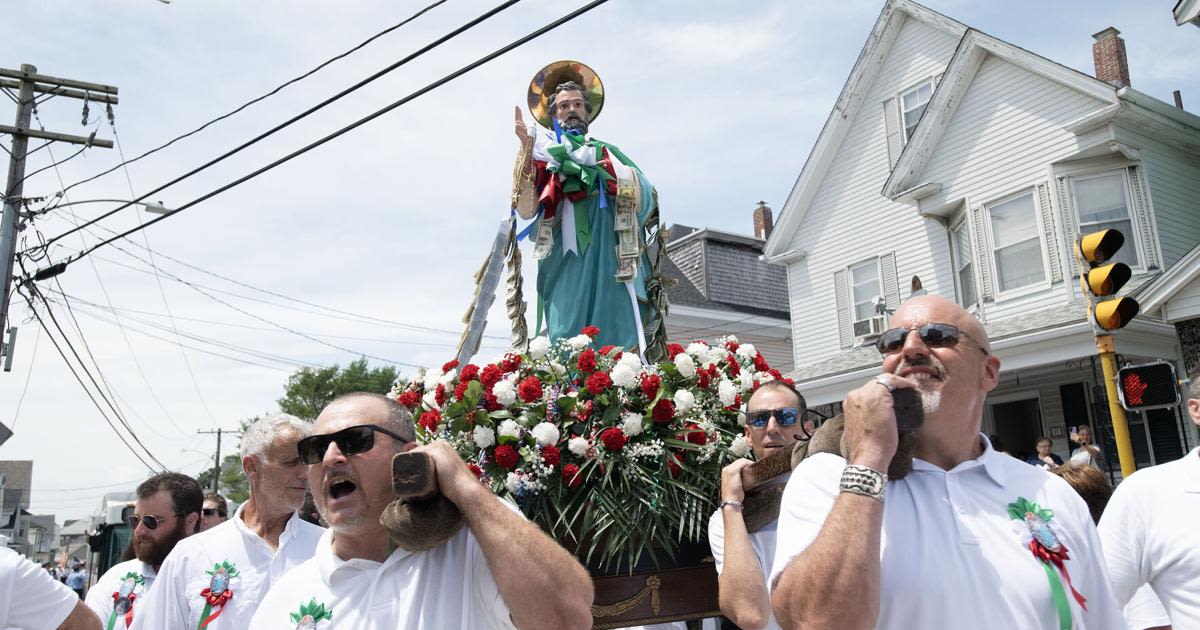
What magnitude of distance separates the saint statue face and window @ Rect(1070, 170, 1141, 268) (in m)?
11.9

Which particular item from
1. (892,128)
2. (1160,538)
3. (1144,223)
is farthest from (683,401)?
(892,128)

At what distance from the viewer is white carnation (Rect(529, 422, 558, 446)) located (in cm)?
396

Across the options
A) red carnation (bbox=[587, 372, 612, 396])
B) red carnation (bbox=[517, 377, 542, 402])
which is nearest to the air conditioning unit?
red carnation (bbox=[587, 372, 612, 396])

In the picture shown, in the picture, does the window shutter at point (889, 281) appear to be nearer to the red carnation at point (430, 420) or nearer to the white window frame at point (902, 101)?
the white window frame at point (902, 101)

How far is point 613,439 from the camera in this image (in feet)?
13.1

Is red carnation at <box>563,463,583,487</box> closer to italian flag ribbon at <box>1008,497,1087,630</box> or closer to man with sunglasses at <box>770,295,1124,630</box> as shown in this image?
man with sunglasses at <box>770,295,1124,630</box>

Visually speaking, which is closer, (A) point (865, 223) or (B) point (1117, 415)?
(B) point (1117, 415)

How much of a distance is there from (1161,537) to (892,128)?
1676 centimetres

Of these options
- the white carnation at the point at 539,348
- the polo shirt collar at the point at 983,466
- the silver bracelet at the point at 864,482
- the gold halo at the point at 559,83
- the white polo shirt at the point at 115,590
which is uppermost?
the gold halo at the point at 559,83

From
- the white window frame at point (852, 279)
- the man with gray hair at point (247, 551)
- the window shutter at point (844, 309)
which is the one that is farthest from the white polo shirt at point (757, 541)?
the window shutter at point (844, 309)

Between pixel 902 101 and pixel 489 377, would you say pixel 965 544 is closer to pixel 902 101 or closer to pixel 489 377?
pixel 489 377

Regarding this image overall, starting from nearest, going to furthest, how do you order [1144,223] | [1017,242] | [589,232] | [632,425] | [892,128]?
[632,425] < [589,232] < [1144,223] < [1017,242] < [892,128]

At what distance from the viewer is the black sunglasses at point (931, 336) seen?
2533 millimetres

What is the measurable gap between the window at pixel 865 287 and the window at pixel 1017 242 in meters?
2.88
